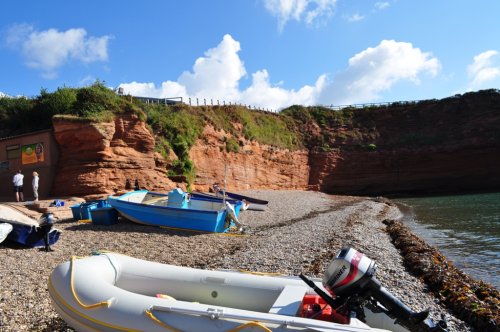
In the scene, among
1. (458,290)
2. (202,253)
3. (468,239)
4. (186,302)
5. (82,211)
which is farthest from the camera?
(82,211)

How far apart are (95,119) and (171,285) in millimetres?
17784

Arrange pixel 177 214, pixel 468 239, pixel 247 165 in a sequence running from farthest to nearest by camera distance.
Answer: pixel 247 165
pixel 468 239
pixel 177 214

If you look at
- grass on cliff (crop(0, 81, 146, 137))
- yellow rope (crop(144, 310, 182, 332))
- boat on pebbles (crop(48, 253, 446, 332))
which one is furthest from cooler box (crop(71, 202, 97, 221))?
yellow rope (crop(144, 310, 182, 332))

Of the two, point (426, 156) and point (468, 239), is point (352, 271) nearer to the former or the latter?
point (468, 239)

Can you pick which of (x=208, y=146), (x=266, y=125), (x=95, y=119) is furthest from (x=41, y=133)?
(x=266, y=125)

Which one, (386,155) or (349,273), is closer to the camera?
(349,273)

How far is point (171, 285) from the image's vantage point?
5.07 meters

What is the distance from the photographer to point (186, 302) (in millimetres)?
4125

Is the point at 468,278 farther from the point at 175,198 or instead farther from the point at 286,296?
the point at 175,198

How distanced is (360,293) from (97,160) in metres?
18.9

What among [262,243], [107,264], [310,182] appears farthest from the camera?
[310,182]

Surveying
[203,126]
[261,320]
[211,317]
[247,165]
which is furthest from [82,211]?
[247,165]

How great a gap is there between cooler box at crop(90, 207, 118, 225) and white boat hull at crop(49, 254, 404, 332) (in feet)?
29.0

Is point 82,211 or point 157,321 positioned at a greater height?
point 157,321
